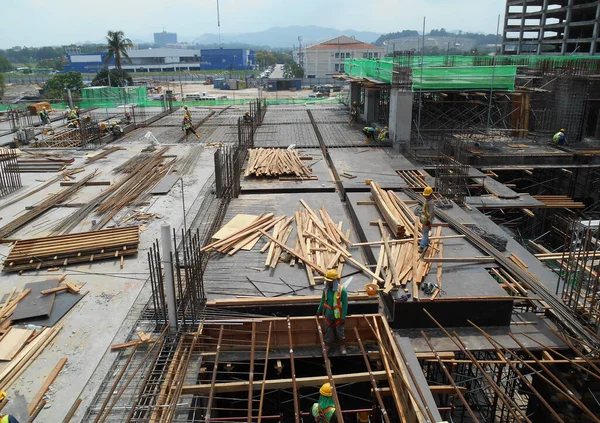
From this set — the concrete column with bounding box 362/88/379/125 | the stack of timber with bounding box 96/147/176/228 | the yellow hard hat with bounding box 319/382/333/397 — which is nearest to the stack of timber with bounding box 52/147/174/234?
the stack of timber with bounding box 96/147/176/228

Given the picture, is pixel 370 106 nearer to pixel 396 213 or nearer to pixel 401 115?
pixel 401 115

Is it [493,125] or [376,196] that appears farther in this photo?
[493,125]

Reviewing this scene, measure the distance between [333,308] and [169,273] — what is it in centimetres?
306

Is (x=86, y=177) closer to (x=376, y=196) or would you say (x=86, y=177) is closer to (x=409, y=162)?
(x=376, y=196)

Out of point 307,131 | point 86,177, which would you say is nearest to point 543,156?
point 307,131

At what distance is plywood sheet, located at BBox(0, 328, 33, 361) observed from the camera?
27.5ft

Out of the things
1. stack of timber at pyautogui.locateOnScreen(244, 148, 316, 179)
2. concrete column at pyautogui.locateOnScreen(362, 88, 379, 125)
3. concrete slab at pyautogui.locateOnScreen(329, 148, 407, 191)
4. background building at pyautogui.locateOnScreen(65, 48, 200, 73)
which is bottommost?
concrete slab at pyautogui.locateOnScreen(329, 148, 407, 191)

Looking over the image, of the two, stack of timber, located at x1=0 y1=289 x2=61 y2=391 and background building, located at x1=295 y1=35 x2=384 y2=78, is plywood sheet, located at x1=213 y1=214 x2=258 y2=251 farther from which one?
background building, located at x1=295 y1=35 x2=384 y2=78

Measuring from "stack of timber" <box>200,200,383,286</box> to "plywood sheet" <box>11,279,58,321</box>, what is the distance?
3588 mm

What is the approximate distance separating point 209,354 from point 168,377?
976 millimetres

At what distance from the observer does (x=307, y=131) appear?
29438 mm

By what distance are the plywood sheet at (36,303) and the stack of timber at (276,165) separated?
9.05 metres

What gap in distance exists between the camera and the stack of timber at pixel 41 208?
1423cm

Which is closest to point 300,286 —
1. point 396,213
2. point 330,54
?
point 396,213
